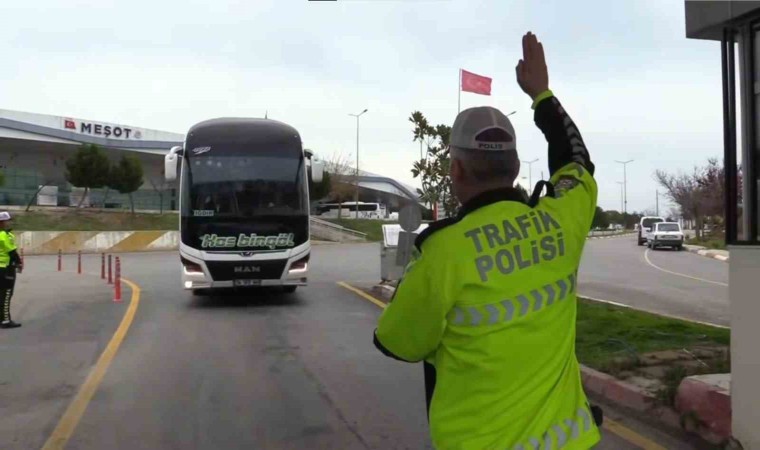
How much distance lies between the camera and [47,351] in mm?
10484

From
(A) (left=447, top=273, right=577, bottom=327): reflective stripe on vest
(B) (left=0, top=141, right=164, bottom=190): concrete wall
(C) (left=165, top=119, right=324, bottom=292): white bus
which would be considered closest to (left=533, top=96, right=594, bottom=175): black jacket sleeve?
(A) (left=447, top=273, right=577, bottom=327): reflective stripe on vest

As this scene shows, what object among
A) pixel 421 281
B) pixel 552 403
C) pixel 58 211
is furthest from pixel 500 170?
pixel 58 211

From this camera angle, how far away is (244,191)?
49.4ft

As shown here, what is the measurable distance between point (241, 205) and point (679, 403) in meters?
10.4

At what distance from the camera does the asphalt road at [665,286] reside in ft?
49.6

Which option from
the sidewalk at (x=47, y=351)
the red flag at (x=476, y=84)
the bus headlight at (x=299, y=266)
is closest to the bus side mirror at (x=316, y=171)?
the bus headlight at (x=299, y=266)

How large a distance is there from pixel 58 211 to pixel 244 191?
4175 centimetres

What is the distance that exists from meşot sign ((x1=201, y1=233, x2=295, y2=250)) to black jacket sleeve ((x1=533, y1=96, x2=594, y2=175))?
12.6m

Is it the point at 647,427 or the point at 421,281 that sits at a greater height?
the point at 421,281

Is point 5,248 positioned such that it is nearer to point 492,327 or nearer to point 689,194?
point 492,327

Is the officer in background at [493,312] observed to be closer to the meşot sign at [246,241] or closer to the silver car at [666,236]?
the meşot sign at [246,241]

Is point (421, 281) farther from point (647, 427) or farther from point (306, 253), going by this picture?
point (306, 253)

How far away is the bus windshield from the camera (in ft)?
48.7

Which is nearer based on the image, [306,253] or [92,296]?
[306,253]
